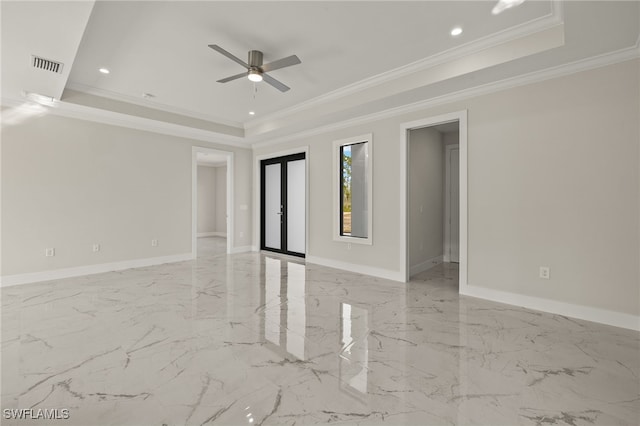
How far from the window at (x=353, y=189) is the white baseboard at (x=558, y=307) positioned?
186 centimetres

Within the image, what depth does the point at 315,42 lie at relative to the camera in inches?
127

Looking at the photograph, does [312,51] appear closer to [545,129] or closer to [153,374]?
[545,129]

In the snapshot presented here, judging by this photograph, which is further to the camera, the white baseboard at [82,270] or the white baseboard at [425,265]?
the white baseboard at [425,265]

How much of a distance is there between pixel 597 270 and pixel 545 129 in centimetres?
160

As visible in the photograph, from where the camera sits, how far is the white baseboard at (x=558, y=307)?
296 centimetres

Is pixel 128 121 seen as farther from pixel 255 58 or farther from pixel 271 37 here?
pixel 271 37

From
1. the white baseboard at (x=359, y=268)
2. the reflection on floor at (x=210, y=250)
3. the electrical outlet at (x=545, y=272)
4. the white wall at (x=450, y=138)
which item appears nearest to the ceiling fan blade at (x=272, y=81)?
the white baseboard at (x=359, y=268)

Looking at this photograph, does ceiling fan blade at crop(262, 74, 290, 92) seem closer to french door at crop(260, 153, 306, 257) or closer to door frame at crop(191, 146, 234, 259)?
french door at crop(260, 153, 306, 257)

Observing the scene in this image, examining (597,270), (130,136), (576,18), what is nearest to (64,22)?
(130,136)

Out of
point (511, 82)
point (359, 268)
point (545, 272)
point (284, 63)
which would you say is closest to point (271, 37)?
point (284, 63)

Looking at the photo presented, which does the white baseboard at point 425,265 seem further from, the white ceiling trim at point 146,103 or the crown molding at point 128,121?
the white ceiling trim at point 146,103

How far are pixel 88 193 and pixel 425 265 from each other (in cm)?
607

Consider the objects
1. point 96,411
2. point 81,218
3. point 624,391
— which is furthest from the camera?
point 81,218

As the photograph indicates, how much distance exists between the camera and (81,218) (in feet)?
16.5
